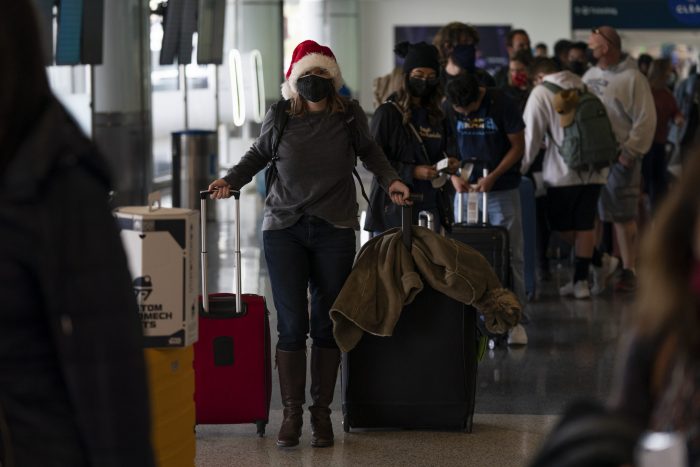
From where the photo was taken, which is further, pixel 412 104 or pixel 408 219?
pixel 412 104

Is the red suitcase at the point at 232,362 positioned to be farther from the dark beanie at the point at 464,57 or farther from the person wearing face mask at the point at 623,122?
the person wearing face mask at the point at 623,122

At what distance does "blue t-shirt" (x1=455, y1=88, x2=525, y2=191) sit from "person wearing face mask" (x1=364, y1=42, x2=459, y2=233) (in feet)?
3.09

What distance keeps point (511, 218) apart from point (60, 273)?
5819mm

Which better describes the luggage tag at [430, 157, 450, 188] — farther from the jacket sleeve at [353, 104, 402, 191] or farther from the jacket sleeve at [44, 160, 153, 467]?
the jacket sleeve at [44, 160, 153, 467]

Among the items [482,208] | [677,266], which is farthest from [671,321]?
[482,208]

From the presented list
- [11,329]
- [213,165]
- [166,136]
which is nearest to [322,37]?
[166,136]

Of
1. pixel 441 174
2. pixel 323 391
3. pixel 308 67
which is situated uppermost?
pixel 308 67

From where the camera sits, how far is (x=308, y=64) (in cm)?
498

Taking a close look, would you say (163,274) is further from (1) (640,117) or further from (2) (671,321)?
(1) (640,117)

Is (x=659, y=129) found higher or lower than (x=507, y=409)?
higher

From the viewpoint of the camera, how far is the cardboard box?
3840 mm

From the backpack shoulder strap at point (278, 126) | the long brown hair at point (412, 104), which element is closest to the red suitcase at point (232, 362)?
the backpack shoulder strap at point (278, 126)

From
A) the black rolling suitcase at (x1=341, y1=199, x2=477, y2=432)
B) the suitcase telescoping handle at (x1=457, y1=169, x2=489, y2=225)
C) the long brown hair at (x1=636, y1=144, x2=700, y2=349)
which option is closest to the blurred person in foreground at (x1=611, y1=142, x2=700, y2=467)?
the long brown hair at (x1=636, y1=144, x2=700, y2=349)

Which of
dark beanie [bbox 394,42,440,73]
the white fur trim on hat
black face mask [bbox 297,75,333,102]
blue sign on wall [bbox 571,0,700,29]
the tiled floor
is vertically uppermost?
blue sign on wall [bbox 571,0,700,29]
